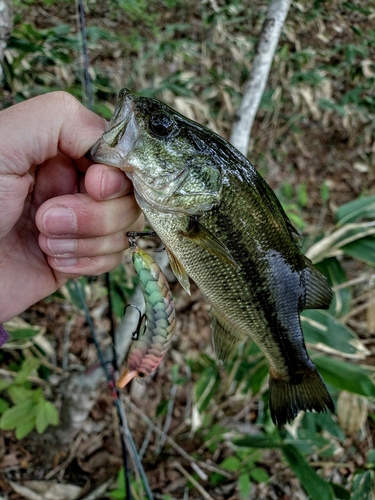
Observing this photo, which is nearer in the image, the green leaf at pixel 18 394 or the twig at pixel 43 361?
the green leaf at pixel 18 394

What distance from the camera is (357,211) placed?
224cm

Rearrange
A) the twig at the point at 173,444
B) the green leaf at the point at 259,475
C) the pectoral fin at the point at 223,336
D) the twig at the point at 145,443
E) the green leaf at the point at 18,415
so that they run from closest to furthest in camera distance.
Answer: the pectoral fin at the point at 223,336 < the green leaf at the point at 18,415 < the green leaf at the point at 259,475 < the twig at the point at 173,444 < the twig at the point at 145,443

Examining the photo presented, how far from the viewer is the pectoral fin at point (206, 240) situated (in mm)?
1154

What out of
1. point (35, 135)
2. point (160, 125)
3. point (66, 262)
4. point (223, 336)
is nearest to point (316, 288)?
point (223, 336)

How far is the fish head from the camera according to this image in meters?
1.15

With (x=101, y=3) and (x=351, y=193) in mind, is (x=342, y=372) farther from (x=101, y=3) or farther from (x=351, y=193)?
(x=101, y=3)

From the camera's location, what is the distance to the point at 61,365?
8.72 feet

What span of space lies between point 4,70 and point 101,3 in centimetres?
351

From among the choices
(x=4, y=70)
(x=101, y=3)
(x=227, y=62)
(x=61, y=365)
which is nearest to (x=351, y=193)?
(x=227, y=62)

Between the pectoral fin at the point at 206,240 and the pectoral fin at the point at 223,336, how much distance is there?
0.90ft

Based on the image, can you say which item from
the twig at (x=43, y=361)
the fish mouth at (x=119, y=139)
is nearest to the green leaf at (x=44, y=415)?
the twig at (x=43, y=361)

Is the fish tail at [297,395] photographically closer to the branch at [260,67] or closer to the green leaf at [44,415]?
the green leaf at [44,415]

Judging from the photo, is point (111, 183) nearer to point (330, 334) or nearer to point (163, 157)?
point (163, 157)

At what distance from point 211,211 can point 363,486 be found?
168cm
